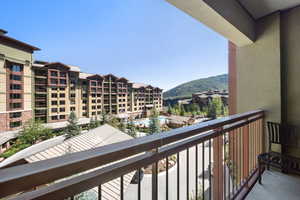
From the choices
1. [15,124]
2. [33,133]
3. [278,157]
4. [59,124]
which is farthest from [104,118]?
[278,157]

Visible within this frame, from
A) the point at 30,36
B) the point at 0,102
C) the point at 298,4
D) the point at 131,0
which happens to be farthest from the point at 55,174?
the point at 30,36

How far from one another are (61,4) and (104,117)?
939cm

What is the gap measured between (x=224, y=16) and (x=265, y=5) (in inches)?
30.8

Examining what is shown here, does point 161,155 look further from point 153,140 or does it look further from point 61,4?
point 61,4

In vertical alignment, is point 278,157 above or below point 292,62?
below

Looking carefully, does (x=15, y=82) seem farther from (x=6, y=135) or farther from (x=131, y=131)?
(x=131, y=131)

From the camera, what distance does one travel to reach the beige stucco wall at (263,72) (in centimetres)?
197

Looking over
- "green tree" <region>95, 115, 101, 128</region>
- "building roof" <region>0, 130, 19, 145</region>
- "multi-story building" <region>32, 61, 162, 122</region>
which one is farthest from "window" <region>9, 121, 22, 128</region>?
"green tree" <region>95, 115, 101, 128</region>

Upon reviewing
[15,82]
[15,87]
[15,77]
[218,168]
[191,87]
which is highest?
[191,87]

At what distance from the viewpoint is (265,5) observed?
185cm

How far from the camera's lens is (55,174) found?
1.15 feet

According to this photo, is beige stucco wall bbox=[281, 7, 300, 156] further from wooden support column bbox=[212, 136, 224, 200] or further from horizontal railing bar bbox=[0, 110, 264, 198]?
horizontal railing bar bbox=[0, 110, 264, 198]

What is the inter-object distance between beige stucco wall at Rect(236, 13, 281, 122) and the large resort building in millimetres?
5090

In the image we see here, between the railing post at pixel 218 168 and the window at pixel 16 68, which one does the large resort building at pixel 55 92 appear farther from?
the railing post at pixel 218 168
